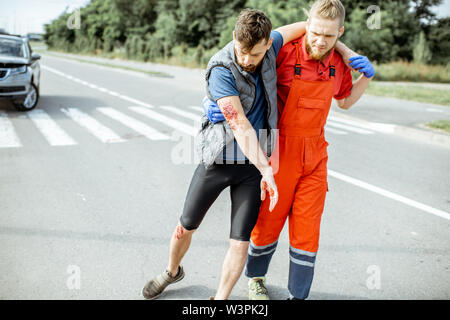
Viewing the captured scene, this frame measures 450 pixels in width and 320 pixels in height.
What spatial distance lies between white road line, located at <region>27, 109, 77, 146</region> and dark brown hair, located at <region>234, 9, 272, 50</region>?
18.8ft

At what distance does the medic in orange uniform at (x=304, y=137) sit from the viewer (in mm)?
2498

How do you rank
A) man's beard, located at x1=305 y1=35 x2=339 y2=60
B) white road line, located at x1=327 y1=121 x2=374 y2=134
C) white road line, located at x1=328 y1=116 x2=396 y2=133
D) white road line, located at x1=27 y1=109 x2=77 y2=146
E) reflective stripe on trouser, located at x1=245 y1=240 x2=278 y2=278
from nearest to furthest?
man's beard, located at x1=305 y1=35 x2=339 y2=60 → reflective stripe on trouser, located at x1=245 y1=240 x2=278 y2=278 → white road line, located at x1=27 y1=109 x2=77 y2=146 → white road line, located at x1=327 y1=121 x2=374 y2=134 → white road line, located at x1=328 y1=116 x2=396 y2=133

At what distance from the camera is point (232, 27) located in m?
25.7

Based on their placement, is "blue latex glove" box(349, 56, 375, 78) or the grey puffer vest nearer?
the grey puffer vest

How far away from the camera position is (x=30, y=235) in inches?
149

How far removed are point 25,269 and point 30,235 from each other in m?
0.65

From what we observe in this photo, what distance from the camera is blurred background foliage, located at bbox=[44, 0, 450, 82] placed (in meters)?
24.3

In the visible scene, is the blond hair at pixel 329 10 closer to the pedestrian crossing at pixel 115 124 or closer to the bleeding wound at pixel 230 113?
the bleeding wound at pixel 230 113

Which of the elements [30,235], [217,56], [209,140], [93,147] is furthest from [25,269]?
[93,147]

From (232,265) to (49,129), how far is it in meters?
6.80

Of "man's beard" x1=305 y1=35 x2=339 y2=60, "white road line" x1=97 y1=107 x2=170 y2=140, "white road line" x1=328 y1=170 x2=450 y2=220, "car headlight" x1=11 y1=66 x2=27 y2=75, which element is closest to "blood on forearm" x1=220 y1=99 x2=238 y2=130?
"man's beard" x1=305 y1=35 x2=339 y2=60

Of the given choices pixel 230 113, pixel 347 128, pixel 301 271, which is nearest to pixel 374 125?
pixel 347 128

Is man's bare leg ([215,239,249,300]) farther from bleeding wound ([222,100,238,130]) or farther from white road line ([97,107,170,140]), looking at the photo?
white road line ([97,107,170,140])

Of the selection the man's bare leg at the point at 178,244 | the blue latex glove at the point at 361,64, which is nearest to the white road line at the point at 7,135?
the man's bare leg at the point at 178,244
